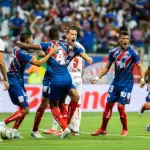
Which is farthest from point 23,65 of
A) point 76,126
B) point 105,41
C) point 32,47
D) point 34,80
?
point 105,41

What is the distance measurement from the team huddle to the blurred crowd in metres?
12.9

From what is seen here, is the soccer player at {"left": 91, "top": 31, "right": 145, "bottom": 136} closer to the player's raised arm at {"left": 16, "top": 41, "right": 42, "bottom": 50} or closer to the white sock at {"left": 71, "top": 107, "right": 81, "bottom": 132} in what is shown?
the white sock at {"left": 71, "top": 107, "right": 81, "bottom": 132}

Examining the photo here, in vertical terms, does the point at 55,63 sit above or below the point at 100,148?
above

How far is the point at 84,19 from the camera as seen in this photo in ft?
102

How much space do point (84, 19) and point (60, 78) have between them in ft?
55.4

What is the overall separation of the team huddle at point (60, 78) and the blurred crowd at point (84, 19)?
42.5 feet

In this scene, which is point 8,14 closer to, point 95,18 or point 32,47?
point 95,18

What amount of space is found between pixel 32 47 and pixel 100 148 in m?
2.76

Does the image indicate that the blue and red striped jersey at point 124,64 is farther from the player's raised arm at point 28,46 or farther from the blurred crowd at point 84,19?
the blurred crowd at point 84,19

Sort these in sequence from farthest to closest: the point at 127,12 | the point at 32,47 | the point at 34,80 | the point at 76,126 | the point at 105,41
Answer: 1. the point at 127,12
2. the point at 105,41
3. the point at 34,80
4. the point at 76,126
5. the point at 32,47

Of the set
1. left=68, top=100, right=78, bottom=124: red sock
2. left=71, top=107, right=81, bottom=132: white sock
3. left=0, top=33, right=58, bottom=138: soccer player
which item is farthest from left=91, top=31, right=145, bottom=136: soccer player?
left=0, top=33, right=58, bottom=138: soccer player

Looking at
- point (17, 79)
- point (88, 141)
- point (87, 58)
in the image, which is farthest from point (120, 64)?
point (17, 79)

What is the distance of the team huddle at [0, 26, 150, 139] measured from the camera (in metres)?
14.5

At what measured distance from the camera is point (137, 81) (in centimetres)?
2711
